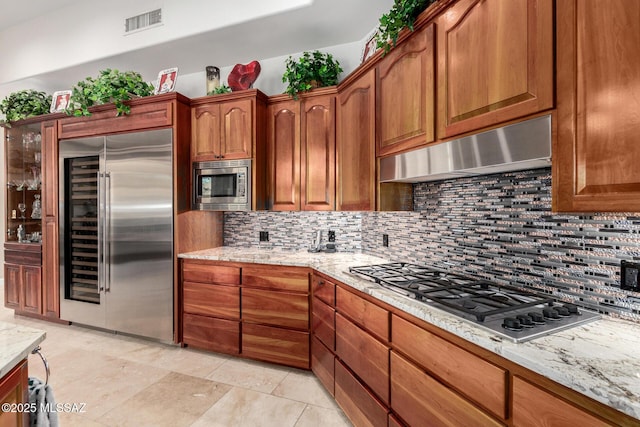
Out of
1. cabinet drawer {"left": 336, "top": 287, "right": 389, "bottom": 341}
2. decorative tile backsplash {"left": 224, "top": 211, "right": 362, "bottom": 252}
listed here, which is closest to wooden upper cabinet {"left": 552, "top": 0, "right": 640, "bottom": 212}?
cabinet drawer {"left": 336, "top": 287, "right": 389, "bottom": 341}

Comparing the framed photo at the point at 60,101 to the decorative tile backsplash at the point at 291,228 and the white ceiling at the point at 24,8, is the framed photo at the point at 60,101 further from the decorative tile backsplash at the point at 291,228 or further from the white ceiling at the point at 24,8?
the decorative tile backsplash at the point at 291,228

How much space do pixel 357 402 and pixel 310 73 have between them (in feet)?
8.09

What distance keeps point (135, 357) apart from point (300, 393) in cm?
160

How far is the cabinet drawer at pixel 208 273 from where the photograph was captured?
272cm

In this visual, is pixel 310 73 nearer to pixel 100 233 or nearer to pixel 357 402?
pixel 357 402

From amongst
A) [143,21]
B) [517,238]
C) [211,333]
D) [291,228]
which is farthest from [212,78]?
[517,238]

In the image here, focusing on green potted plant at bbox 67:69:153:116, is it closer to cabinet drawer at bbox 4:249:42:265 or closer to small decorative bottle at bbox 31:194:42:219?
small decorative bottle at bbox 31:194:42:219

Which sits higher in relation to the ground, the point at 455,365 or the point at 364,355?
the point at 455,365

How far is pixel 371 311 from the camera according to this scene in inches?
65.7

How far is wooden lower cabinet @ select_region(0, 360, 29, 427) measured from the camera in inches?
35.0

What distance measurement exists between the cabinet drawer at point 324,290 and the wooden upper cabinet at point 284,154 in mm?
774

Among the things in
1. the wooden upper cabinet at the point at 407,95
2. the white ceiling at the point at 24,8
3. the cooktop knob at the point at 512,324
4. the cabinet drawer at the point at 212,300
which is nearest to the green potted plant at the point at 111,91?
the white ceiling at the point at 24,8

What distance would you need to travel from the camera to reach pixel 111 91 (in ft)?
9.68

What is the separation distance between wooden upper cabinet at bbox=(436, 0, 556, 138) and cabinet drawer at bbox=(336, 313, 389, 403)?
3.79ft
